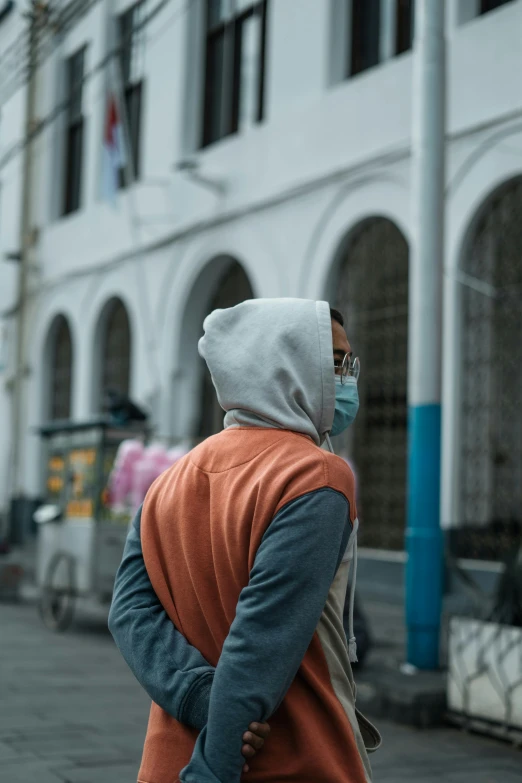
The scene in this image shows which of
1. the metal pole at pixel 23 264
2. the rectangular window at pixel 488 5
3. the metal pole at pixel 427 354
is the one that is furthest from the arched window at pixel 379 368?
the metal pole at pixel 23 264

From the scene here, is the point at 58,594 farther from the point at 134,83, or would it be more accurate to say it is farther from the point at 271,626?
the point at 134,83

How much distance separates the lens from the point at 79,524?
10.2 metres

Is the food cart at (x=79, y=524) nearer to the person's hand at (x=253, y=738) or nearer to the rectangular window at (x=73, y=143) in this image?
the person's hand at (x=253, y=738)

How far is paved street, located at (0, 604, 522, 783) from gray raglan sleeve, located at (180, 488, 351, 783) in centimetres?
303

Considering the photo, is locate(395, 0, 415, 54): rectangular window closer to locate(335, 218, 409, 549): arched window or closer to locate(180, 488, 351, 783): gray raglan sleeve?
locate(335, 218, 409, 549): arched window

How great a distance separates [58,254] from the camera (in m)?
18.2

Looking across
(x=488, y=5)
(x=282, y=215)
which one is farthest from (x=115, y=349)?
(x=488, y=5)

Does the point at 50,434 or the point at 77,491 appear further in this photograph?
the point at 50,434

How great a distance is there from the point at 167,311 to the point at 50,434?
12.9ft

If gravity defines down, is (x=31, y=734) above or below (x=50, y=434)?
below

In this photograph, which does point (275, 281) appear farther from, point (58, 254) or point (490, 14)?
point (58, 254)

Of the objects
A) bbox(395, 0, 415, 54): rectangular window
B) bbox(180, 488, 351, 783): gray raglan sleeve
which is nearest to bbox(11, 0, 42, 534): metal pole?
bbox(395, 0, 415, 54): rectangular window

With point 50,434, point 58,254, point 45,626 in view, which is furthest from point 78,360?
point 45,626

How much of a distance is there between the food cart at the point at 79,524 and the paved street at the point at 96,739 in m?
1.98
